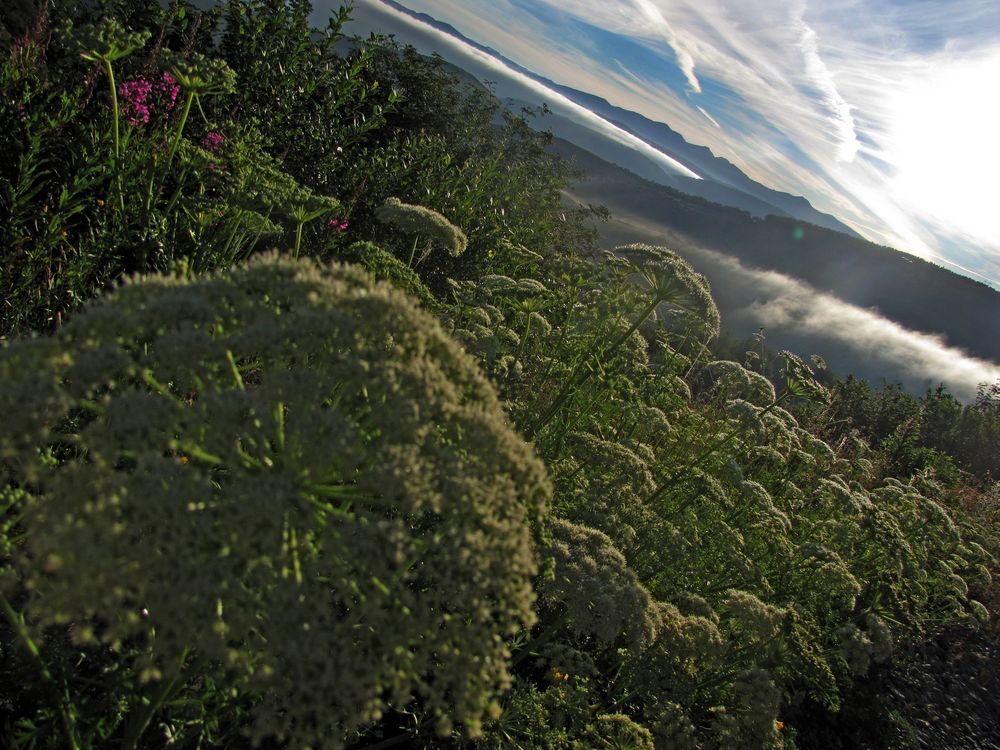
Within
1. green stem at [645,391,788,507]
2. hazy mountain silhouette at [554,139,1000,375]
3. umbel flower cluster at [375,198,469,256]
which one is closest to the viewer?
green stem at [645,391,788,507]

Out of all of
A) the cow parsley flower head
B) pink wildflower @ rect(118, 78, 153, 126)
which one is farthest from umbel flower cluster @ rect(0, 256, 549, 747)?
pink wildflower @ rect(118, 78, 153, 126)

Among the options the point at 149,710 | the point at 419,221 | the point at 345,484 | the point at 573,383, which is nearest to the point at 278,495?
the point at 345,484

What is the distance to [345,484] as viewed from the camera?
293cm

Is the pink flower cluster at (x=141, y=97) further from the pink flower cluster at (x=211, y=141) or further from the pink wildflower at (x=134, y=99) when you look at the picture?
the pink flower cluster at (x=211, y=141)

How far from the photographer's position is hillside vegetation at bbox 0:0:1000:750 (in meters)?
2.01

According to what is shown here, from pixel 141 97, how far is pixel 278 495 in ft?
21.7

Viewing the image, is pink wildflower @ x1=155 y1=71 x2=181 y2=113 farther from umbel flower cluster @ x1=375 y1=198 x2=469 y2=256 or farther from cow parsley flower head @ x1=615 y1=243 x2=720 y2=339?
cow parsley flower head @ x1=615 y1=243 x2=720 y2=339

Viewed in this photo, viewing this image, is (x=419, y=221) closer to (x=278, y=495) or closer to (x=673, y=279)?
(x=673, y=279)

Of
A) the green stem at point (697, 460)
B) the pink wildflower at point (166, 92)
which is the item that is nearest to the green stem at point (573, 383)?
the green stem at point (697, 460)

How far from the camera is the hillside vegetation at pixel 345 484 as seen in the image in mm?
2008

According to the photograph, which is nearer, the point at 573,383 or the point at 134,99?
the point at 573,383

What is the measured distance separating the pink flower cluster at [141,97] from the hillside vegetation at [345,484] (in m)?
0.06

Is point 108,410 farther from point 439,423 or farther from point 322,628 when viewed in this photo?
point 439,423

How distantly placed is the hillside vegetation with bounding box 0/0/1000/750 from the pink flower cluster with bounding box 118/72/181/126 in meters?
0.06
